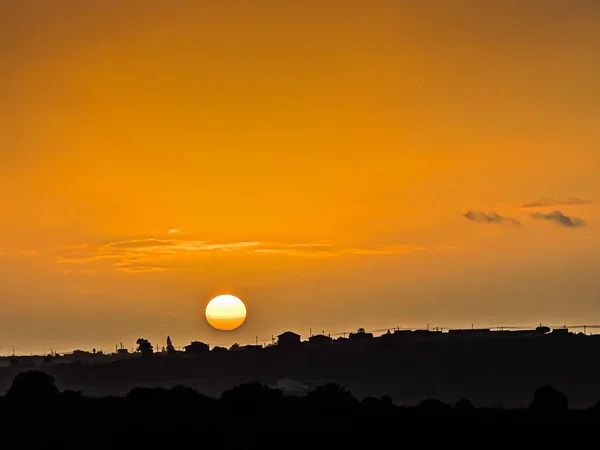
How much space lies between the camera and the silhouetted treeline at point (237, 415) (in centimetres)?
8200

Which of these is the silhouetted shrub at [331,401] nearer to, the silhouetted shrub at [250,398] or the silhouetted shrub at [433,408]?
the silhouetted shrub at [250,398]

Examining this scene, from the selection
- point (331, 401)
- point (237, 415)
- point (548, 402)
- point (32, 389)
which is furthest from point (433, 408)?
point (32, 389)

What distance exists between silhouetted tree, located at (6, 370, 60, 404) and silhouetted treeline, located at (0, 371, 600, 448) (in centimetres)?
8

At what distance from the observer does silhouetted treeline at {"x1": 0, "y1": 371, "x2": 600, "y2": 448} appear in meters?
82.0

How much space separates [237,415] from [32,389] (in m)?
18.9

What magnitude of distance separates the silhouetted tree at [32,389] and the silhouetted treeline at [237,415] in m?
0.08

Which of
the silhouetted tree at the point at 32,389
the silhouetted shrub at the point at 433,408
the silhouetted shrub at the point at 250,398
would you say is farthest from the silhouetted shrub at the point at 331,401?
the silhouetted tree at the point at 32,389

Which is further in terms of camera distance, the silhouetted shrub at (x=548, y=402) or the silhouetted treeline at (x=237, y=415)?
the silhouetted shrub at (x=548, y=402)

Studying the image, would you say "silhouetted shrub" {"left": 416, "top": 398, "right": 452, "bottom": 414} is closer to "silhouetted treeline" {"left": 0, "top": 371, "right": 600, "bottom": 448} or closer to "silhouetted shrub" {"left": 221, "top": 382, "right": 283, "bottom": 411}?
"silhouetted treeline" {"left": 0, "top": 371, "right": 600, "bottom": 448}

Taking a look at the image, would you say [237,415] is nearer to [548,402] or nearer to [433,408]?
[433,408]

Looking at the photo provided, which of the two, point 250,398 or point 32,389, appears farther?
point 32,389

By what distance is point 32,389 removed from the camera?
95938 mm

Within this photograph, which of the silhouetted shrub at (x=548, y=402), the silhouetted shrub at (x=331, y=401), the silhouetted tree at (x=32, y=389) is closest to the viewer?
the silhouetted shrub at (x=331, y=401)

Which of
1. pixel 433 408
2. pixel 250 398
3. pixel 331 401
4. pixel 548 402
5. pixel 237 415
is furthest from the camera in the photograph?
pixel 548 402
